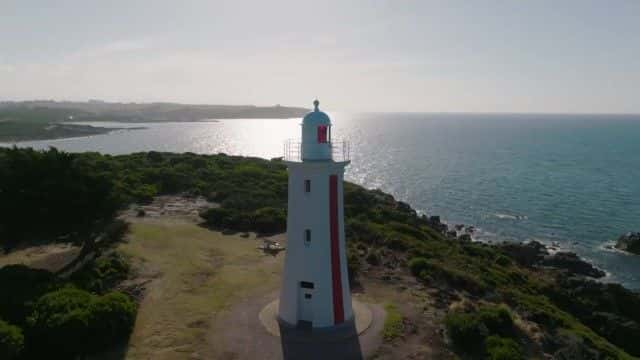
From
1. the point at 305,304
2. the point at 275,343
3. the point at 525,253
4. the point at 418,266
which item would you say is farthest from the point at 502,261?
the point at 275,343

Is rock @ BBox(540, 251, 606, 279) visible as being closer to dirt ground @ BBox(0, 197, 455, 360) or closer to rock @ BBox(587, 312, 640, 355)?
rock @ BBox(587, 312, 640, 355)

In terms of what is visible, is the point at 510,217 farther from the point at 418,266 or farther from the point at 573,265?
the point at 418,266

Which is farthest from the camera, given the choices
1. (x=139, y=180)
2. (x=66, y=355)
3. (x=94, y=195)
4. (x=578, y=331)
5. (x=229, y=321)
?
(x=139, y=180)

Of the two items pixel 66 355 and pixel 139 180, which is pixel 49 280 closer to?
pixel 66 355

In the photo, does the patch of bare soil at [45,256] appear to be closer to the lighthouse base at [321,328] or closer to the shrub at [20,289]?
the shrub at [20,289]

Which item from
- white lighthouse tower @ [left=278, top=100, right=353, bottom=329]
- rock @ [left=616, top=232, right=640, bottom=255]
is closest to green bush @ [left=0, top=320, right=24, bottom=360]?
white lighthouse tower @ [left=278, top=100, right=353, bottom=329]

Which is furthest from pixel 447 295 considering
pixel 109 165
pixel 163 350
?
pixel 109 165
